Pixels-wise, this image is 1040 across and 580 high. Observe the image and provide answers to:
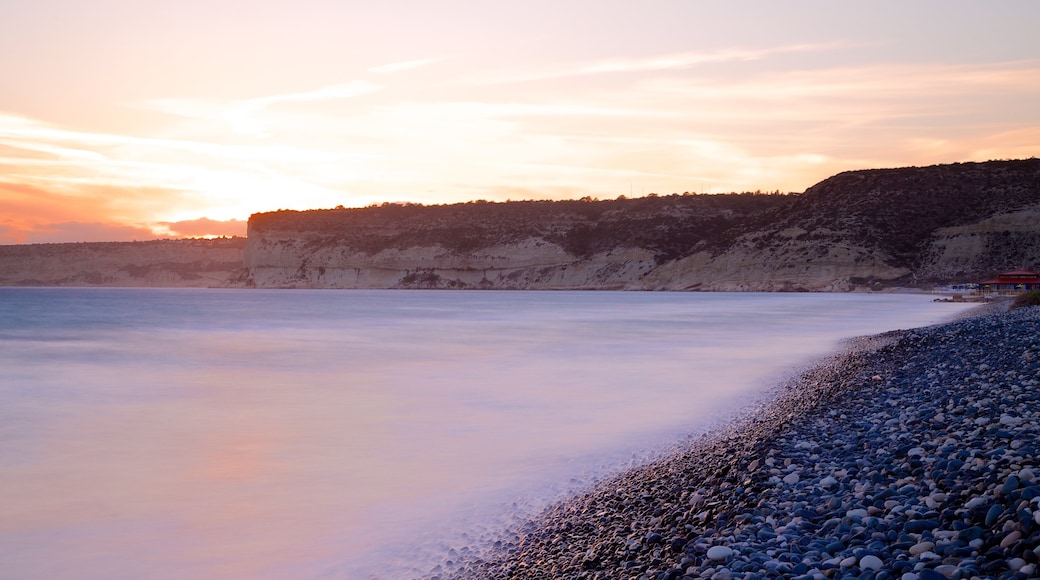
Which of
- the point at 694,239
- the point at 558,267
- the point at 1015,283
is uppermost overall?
the point at 694,239

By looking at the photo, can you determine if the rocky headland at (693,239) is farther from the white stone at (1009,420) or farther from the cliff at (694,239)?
the white stone at (1009,420)

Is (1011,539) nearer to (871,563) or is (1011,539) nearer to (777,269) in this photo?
A: (871,563)

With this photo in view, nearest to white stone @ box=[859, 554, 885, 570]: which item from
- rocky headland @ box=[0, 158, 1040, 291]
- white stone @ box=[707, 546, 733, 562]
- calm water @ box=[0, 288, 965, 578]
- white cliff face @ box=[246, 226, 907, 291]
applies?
white stone @ box=[707, 546, 733, 562]

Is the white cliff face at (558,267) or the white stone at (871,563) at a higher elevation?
the white cliff face at (558,267)

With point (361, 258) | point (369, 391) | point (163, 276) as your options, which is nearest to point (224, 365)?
point (369, 391)

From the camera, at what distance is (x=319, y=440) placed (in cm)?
A: 1027

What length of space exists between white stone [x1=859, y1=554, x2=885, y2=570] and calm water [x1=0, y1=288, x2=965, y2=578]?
2944 millimetres

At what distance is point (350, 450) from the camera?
9578 mm

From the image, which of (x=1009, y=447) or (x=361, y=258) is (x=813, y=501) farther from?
(x=361, y=258)

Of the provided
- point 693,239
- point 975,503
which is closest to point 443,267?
point 693,239

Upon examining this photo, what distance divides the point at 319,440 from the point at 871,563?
7.77 meters

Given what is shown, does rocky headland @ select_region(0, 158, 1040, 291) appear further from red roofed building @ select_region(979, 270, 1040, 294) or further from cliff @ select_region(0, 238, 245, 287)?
cliff @ select_region(0, 238, 245, 287)

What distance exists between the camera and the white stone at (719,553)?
422 centimetres

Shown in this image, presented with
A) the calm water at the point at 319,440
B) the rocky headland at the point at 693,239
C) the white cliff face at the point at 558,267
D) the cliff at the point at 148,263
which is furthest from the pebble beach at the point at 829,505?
the cliff at the point at 148,263
